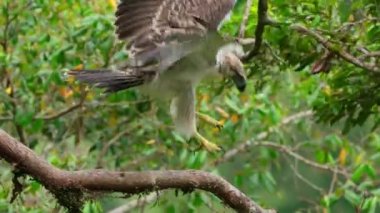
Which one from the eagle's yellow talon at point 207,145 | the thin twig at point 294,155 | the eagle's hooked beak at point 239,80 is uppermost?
the eagle's hooked beak at point 239,80

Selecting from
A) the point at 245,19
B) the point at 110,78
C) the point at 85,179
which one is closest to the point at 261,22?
the point at 245,19

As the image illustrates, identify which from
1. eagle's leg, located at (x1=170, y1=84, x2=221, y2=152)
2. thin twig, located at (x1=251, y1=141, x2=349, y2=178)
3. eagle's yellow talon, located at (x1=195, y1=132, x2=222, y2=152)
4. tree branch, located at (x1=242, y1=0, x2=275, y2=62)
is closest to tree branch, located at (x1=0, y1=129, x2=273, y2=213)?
tree branch, located at (x1=242, y1=0, x2=275, y2=62)

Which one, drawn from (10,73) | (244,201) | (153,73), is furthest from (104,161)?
(244,201)

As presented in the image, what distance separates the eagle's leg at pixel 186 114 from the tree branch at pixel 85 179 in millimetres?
1154

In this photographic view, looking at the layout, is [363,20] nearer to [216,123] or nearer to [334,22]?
[334,22]

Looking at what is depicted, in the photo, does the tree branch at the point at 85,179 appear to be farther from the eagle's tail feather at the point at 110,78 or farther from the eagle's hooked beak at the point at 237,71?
the eagle's hooked beak at the point at 237,71

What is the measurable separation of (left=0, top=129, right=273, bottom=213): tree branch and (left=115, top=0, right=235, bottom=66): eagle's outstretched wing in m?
0.74

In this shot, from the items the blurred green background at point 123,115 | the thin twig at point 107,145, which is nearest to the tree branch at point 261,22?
the blurred green background at point 123,115

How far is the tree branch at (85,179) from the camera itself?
2.85m

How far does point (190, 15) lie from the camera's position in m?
3.82

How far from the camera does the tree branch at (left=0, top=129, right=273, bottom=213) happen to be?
2852mm

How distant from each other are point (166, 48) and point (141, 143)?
2.43m

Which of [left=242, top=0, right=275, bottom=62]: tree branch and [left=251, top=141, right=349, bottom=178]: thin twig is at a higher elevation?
[left=242, top=0, right=275, bottom=62]: tree branch

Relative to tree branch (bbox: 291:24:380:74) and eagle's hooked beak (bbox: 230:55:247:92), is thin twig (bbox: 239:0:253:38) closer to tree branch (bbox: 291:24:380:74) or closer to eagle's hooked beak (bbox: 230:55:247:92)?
eagle's hooked beak (bbox: 230:55:247:92)
